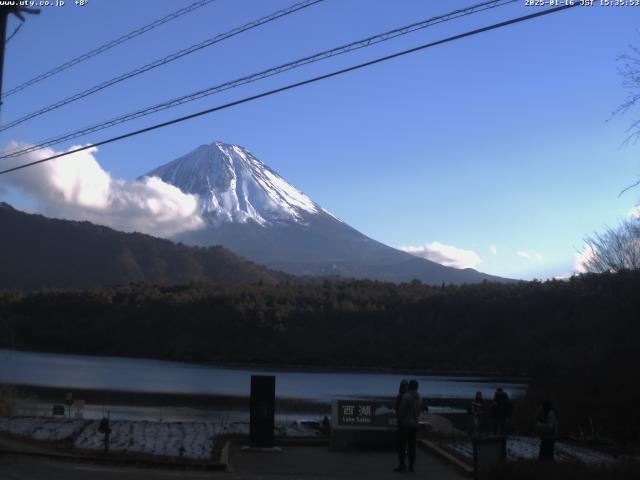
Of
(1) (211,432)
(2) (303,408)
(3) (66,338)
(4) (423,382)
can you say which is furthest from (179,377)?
(1) (211,432)

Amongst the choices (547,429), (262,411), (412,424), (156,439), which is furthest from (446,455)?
(156,439)

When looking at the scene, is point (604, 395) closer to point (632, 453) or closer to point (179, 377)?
point (632, 453)

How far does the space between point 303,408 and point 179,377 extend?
3495 cm

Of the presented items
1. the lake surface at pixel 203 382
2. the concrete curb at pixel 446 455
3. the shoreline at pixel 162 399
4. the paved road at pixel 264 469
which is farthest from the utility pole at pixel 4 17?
the lake surface at pixel 203 382

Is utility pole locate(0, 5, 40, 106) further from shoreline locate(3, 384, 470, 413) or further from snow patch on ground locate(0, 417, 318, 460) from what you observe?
shoreline locate(3, 384, 470, 413)

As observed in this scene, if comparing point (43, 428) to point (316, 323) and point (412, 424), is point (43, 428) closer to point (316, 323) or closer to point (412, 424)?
point (412, 424)

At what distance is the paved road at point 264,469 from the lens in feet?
43.2

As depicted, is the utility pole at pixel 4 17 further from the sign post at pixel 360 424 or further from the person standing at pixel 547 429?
the person standing at pixel 547 429

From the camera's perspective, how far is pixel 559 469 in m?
10.7

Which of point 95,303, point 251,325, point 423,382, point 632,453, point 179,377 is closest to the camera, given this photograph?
point 632,453

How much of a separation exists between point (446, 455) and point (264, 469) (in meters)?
3.60

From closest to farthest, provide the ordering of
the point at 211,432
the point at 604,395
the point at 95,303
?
the point at 211,432, the point at 604,395, the point at 95,303

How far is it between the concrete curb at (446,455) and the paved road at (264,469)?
140mm

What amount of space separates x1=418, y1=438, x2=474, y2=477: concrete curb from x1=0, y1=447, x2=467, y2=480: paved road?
140 mm
